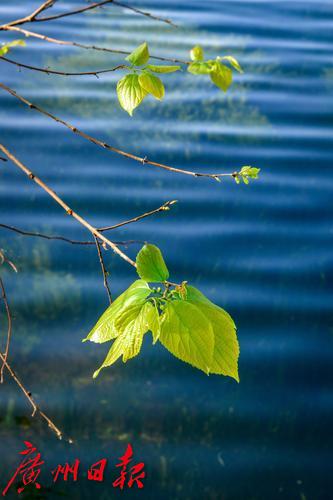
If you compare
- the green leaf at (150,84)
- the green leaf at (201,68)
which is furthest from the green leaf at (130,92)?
the green leaf at (201,68)

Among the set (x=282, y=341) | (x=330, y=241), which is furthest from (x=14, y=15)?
(x=282, y=341)

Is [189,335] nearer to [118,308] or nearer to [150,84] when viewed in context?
[118,308]

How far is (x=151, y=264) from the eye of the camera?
0.56m

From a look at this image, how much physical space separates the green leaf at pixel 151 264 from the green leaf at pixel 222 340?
3cm

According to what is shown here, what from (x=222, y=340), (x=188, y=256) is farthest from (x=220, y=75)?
(x=188, y=256)

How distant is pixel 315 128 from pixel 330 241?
64 cm

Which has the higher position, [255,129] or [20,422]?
[255,129]

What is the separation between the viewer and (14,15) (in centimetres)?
271

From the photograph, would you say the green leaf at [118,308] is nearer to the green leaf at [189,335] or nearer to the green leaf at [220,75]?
the green leaf at [189,335]

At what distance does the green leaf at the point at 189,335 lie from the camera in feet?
1.69

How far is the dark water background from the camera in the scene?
4.00 ft

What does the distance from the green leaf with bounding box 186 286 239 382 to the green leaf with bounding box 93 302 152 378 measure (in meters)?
0.04

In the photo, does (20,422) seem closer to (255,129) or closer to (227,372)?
(227,372)

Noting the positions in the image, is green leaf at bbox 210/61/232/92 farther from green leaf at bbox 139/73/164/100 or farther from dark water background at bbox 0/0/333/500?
dark water background at bbox 0/0/333/500
